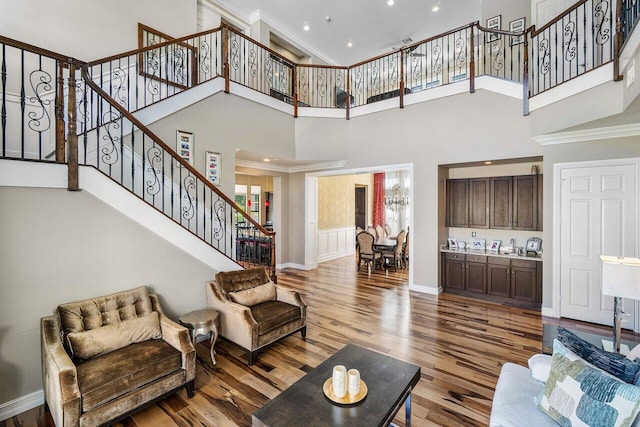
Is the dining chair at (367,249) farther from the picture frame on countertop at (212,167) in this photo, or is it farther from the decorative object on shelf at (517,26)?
the decorative object on shelf at (517,26)

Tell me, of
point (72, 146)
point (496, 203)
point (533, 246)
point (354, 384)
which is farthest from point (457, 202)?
point (72, 146)

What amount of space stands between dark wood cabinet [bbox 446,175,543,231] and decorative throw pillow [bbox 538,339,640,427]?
4195mm

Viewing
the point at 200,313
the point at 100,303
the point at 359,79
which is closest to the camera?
the point at 100,303

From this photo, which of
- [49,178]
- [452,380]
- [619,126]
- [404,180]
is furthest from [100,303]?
[404,180]

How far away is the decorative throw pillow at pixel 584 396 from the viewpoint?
1.38 m

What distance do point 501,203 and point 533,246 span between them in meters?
0.92

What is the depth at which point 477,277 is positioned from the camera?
18.0 feet

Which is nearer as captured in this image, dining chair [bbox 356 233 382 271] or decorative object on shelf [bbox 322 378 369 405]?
decorative object on shelf [bbox 322 378 369 405]

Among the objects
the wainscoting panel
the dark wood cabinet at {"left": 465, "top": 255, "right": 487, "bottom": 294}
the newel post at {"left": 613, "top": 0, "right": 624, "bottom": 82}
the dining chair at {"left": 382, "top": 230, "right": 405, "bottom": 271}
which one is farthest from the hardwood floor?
the newel post at {"left": 613, "top": 0, "right": 624, "bottom": 82}

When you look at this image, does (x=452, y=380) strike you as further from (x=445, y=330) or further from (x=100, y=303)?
(x=100, y=303)

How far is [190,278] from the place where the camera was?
3.54 meters

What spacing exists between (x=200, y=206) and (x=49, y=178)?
2.30 m

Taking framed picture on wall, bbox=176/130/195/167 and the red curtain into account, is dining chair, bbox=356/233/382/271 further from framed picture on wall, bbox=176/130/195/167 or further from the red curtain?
framed picture on wall, bbox=176/130/195/167

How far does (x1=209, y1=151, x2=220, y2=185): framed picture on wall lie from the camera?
16.2 ft
